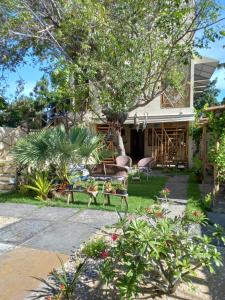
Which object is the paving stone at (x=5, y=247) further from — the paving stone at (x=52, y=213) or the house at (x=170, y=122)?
the house at (x=170, y=122)

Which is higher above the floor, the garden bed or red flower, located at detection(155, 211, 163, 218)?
red flower, located at detection(155, 211, 163, 218)

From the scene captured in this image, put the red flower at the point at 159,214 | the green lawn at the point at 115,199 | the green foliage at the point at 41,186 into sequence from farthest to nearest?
the green foliage at the point at 41,186
the green lawn at the point at 115,199
the red flower at the point at 159,214

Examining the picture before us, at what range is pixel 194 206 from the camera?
915 cm

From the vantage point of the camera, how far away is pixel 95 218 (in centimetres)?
790

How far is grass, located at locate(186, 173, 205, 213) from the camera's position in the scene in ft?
29.2

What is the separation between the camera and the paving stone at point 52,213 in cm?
800

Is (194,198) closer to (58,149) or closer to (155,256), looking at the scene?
(58,149)

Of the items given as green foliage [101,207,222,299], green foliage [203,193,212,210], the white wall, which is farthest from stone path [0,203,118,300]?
the white wall

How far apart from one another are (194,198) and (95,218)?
4.18 meters

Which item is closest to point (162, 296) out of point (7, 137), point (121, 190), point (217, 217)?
point (217, 217)

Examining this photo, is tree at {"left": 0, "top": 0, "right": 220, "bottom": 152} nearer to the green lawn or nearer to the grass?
the green lawn

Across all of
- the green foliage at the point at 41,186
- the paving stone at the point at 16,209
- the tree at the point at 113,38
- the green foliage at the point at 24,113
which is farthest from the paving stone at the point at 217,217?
the green foliage at the point at 24,113

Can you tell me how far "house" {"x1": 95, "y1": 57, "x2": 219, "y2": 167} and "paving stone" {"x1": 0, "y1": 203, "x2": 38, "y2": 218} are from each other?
1133cm

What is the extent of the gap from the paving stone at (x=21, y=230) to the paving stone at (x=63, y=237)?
0.21 m
